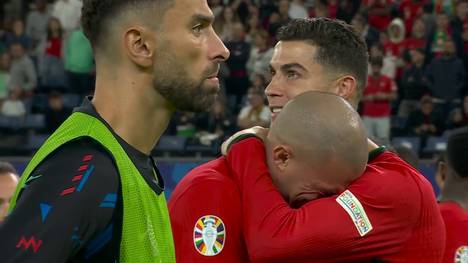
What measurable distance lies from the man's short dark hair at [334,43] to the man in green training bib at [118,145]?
916mm

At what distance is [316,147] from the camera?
266 centimetres

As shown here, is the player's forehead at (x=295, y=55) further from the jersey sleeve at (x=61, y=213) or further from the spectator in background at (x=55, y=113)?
the spectator in background at (x=55, y=113)

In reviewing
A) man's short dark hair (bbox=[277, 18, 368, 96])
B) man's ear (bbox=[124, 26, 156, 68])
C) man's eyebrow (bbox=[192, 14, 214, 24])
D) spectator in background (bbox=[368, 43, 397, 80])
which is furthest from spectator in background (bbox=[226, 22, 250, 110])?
man's ear (bbox=[124, 26, 156, 68])

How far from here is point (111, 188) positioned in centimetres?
209

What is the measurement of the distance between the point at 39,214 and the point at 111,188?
171 mm

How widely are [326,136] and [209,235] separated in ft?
1.46

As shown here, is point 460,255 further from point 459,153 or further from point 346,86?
point 346,86

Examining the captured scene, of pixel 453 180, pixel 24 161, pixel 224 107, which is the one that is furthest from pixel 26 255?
pixel 224 107

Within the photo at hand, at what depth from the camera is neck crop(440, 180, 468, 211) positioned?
12.9ft

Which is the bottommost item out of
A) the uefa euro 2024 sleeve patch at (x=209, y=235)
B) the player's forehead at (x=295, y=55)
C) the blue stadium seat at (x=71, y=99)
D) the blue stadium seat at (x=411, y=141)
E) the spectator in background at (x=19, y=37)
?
the blue stadium seat at (x=411, y=141)

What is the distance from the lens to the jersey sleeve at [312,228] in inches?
103

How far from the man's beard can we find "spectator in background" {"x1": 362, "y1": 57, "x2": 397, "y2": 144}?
11.9m

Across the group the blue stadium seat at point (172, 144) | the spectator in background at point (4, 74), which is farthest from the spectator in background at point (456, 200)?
the spectator in background at point (4, 74)

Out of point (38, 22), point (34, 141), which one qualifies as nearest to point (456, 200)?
point (34, 141)
